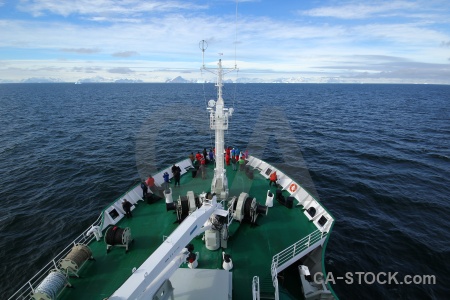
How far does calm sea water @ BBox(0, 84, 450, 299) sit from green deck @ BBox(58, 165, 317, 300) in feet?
19.6

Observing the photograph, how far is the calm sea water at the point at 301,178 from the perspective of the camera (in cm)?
1897

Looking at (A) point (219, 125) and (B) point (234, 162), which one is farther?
(B) point (234, 162)

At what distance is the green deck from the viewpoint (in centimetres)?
1145

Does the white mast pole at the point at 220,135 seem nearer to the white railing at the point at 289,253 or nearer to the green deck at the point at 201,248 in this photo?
the green deck at the point at 201,248

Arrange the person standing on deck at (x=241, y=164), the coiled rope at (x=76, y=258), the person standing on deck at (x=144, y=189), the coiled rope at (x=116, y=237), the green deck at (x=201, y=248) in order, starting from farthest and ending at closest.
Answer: the person standing on deck at (x=241, y=164) → the person standing on deck at (x=144, y=189) → the coiled rope at (x=116, y=237) → the green deck at (x=201, y=248) → the coiled rope at (x=76, y=258)

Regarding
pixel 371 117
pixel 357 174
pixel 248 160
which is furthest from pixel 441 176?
pixel 371 117

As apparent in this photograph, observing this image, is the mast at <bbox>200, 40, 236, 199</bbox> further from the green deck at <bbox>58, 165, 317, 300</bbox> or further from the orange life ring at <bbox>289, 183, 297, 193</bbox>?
the orange life ring at <bbox>289, 183, 297, 193</bbox>

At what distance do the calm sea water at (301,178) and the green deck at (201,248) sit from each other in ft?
19.6

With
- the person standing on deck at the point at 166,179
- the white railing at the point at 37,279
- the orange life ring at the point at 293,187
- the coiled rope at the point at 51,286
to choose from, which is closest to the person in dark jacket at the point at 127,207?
the white railing at the point at 37,279

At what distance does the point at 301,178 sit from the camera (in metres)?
31.3

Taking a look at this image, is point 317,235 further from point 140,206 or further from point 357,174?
point 357,174

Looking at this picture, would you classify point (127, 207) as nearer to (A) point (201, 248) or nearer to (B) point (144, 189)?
(B) point (144, 189)

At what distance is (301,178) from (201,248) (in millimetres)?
21030

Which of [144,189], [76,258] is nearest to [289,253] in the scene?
[76,258]
